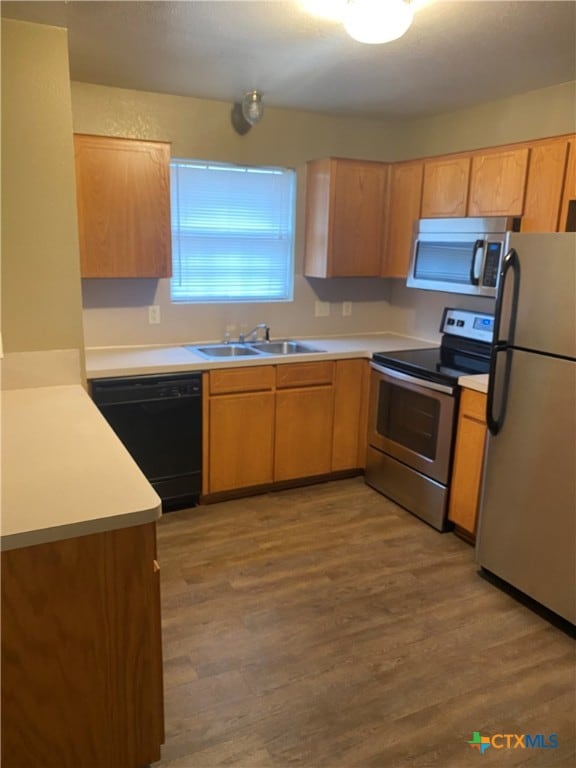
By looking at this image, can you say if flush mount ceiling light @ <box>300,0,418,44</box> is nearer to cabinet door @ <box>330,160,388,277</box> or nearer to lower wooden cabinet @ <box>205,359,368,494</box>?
cabinet door @ <box>330,160,388,277</box>

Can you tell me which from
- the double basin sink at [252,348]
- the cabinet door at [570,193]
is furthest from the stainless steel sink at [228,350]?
the cabinet door at [570,193]

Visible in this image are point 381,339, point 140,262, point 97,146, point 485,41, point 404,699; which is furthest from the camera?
point 381,339

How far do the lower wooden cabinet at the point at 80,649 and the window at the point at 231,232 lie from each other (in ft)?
8.56

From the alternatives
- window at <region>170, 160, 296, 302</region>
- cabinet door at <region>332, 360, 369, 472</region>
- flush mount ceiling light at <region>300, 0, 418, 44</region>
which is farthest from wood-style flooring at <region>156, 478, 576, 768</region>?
flush mount ceiling light at <region>300, 0, 418, 44</region>

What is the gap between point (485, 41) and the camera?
7.98 ft

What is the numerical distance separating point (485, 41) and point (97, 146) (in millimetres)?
1969

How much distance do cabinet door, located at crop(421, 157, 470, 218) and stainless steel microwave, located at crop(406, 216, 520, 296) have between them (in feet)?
0.32

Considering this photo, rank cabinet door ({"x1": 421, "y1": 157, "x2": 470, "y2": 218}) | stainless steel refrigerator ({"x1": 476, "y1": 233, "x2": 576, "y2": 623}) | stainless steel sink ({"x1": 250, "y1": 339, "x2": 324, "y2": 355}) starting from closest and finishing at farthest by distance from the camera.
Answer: stainless steel refrigerator ({"x1": 476, "y1": 233, "x2": 576, "y2": 623}) < cabinet door ({"x1": 421, "y1": 157, "x2": 470, "y2": 218}) < stainless steel sink ({"x1": 250, "y1": 339, "x2": 324, "y2": 355})

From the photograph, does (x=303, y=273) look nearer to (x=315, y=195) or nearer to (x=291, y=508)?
(x=315, y=195)

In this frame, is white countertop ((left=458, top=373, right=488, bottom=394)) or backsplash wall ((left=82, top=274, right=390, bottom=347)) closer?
white countertop ((left=458, top=373, right=488, bottom=394))

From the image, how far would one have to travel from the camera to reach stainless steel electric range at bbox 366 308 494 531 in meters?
3.16

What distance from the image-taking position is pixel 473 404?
297 centimetres

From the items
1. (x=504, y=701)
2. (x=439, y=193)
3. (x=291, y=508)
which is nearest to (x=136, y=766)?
(x=504, y=701)

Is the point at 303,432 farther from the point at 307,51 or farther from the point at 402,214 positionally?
the point at 307,51
